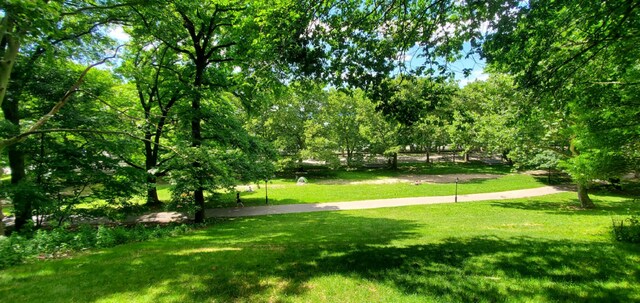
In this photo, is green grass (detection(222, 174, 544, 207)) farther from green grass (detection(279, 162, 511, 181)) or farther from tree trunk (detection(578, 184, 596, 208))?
green grass (detection(279, 162, 511, 181))

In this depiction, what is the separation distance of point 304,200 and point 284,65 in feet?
47.7

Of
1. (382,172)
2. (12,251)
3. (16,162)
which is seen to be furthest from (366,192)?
(16,162)

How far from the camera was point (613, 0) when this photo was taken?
185 inches

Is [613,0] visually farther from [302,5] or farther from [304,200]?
[304,200]

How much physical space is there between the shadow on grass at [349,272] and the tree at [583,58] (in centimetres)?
346

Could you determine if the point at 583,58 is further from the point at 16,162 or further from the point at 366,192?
the point at 16,162

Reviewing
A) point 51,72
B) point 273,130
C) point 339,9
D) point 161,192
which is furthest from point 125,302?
point 273,130

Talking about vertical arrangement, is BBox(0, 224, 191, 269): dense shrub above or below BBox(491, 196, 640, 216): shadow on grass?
above

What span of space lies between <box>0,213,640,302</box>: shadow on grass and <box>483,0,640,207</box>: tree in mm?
3461

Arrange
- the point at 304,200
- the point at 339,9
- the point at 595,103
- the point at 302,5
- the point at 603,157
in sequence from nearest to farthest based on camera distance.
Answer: the point at 302,5 → the point at 339,9 → the point at 595,103 → the point at 603,157 → the point at 304,200

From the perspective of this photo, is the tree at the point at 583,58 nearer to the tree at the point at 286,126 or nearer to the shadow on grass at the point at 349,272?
the shadow on grass at the point at 349,272

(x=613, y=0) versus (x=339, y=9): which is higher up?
(x=339, y=9)

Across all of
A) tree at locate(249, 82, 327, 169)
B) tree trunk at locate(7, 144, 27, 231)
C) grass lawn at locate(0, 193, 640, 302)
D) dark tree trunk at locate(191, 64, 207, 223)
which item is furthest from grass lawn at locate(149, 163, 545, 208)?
grass lawn at locate(0, 193, 640, 302)

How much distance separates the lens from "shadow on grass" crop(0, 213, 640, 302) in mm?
4082
